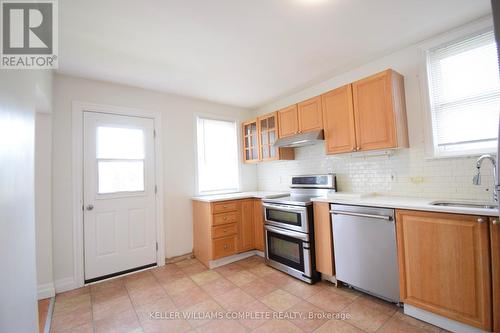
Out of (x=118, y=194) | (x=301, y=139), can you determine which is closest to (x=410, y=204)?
(x=301, y=139)

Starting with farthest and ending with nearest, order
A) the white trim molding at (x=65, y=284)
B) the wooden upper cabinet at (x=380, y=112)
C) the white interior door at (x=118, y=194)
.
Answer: the white interior door at (x=118, y=194), the white trim molding at (x=65, y=284), the wooden upper cabinet at (x=380, y=112)

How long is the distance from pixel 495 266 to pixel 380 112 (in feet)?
5.03

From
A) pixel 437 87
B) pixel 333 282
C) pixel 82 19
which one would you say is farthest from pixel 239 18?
pixel 333 282

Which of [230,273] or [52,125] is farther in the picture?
[230,273]

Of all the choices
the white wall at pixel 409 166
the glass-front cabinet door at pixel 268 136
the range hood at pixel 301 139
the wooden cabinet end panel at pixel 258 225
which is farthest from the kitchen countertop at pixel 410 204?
the glass-front cabinet door at pixel 268 136

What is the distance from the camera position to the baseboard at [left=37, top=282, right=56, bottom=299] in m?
2.38

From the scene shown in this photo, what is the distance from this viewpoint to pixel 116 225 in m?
2.93

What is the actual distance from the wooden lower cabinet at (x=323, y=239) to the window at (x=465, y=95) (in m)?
1.27

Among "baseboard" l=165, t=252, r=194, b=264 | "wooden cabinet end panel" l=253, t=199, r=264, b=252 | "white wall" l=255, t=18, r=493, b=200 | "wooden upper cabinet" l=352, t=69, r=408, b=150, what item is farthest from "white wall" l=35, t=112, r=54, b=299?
"wooden upper cabinet" l=352, t=69, r=408, b=150

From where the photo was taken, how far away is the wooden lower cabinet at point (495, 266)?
4.87ft

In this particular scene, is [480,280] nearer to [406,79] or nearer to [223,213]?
[406,79]

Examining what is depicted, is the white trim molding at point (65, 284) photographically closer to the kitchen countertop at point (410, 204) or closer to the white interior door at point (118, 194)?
the white interior door at point (118, 194)

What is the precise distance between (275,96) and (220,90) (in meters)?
0.99

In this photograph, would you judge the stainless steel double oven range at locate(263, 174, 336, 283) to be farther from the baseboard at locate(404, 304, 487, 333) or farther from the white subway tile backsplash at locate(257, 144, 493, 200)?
the baseboard at locate(404, 304, 487, 333)
